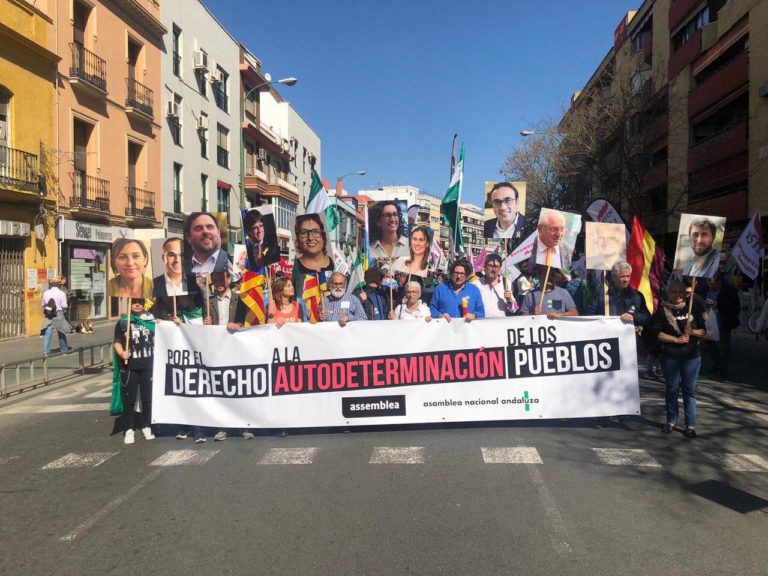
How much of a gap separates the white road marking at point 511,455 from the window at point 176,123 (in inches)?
1029

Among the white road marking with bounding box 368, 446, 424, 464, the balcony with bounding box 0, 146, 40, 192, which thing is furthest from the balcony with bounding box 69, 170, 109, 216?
the white road marking with bounding box 368, 446, 424, 464

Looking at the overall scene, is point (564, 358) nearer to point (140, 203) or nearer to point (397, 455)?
point (397, 455)

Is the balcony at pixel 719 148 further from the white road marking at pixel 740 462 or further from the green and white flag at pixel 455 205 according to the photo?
the white road marking at pixel 740 462

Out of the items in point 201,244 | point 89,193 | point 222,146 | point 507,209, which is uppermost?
point 222,146

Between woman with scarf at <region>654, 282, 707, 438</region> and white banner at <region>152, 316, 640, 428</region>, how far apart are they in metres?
0.35

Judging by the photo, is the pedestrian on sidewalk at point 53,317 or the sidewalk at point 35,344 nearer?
the pedestrian on sidewalk at point 53,317

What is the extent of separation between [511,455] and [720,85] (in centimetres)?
2764

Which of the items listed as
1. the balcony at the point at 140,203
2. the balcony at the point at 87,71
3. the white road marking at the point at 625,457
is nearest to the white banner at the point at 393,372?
the white road marking at the point at 625,457

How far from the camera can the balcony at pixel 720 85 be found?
2569cm

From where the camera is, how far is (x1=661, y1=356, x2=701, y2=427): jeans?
6.52 m

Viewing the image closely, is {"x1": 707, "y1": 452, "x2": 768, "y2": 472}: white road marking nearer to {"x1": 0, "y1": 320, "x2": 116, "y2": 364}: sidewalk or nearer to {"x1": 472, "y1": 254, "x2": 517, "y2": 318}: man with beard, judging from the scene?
{"x1": 472, "y1": 254, "x2": 517, "y2": 318}: man with beard

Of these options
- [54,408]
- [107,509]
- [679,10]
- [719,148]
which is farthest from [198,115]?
[107,509]

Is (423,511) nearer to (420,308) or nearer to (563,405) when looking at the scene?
(563,405)

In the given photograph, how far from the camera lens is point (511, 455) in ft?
19.5
